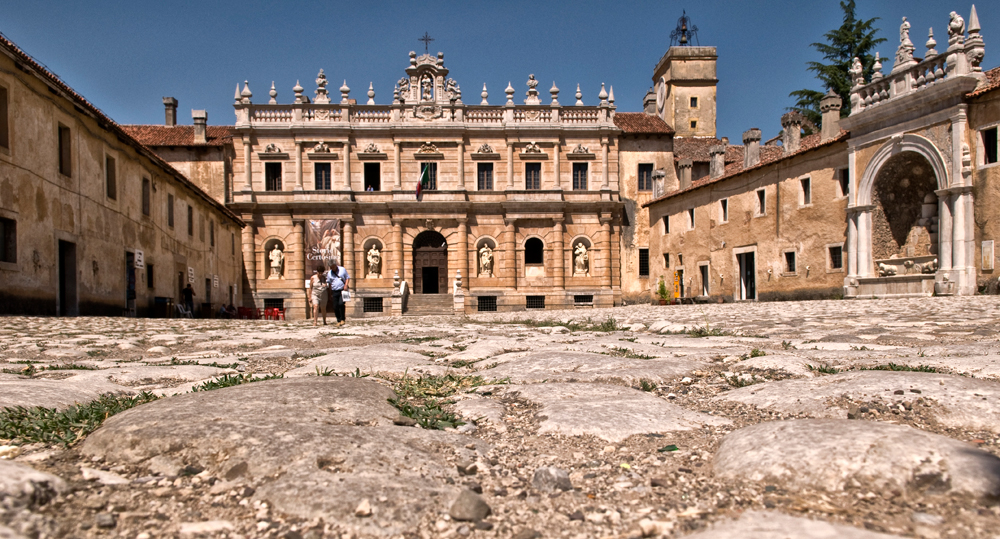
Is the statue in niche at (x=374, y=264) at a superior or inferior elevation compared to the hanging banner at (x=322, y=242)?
inferior

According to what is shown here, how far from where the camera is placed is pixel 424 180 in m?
31.5

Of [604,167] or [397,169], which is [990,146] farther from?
[397,169]

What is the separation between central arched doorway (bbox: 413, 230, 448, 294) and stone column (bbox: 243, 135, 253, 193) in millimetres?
8965

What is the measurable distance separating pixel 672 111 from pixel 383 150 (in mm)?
18893

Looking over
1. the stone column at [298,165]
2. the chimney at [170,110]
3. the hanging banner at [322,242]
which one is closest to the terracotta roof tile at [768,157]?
the hanging banner at [322,242]

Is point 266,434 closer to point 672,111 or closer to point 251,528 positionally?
point 251,528

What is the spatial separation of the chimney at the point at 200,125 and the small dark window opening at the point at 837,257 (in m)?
30.0

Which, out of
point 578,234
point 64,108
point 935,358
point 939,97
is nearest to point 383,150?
point 578,234

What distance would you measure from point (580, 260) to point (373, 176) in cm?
1188

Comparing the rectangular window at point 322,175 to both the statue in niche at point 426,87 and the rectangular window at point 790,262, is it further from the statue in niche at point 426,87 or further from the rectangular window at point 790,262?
the rectangular window at point 790,262

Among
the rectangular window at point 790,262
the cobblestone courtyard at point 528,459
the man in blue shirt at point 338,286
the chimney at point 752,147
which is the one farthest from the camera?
the chimney at point 752,147

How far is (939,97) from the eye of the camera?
53.9 ft

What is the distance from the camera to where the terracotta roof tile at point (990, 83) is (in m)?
15.1

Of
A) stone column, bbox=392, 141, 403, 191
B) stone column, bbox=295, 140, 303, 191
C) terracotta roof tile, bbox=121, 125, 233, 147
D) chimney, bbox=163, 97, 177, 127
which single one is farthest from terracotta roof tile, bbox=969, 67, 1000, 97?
chimney, bbox=163, 97, 177, 127
